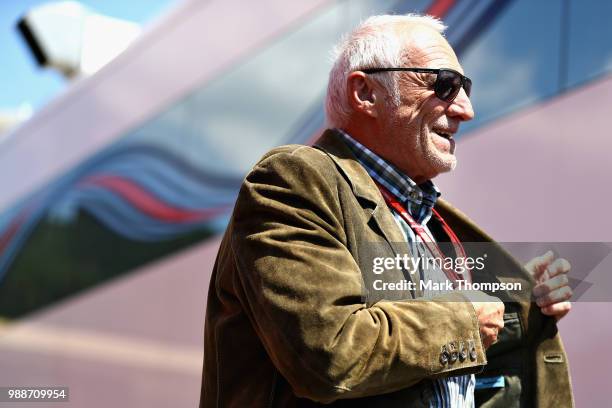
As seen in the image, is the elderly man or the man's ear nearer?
the elderly man

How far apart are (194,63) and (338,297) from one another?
13.3ft

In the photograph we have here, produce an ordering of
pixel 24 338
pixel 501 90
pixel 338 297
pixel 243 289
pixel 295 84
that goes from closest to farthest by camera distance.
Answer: pixel 338 297 < pixel 243 289 < pixel 501 90 < pixel 295 84 < pixel 24 338

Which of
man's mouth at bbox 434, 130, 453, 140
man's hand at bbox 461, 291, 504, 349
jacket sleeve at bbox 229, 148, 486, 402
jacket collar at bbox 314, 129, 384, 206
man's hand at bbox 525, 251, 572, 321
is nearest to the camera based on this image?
jacket sleeve at bbox 229, 148, 486, 402

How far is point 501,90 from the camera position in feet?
11.4

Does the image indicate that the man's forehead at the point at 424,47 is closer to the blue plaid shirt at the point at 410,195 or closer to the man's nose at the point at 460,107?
the man's nose at the point at 460,107

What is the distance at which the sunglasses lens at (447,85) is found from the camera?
1.91 metres

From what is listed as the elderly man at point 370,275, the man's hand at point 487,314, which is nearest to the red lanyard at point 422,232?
the elderly man at point 370,275

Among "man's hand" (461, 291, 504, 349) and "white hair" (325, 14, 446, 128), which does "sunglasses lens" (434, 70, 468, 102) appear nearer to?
"white hair" (325, 14, 446, 128)

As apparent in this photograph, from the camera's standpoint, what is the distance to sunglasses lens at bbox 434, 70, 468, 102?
1.91m

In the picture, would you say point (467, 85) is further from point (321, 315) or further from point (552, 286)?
point (321, 315)

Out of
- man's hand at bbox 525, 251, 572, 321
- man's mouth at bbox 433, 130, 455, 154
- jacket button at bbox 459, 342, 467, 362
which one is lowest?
jacket button at bbox 459, 342, 467, 362

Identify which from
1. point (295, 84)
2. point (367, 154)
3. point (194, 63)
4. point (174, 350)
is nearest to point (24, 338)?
point (174, 350)

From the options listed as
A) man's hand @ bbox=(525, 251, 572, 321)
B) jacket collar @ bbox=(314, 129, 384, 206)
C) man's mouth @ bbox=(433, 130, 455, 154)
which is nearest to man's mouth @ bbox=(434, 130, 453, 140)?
man's mouth @ bbox=(433, 130, 455, 154)

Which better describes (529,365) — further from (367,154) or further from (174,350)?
(174,350)
